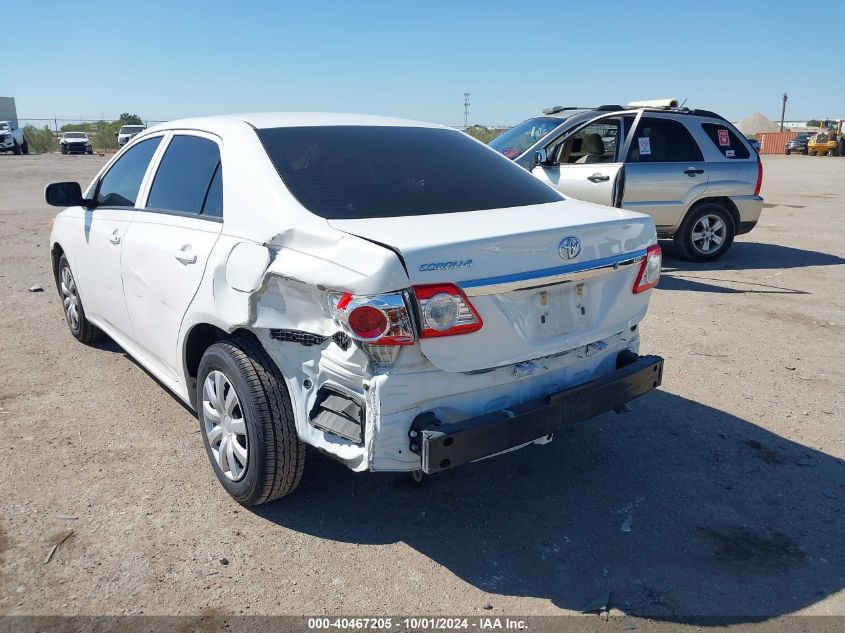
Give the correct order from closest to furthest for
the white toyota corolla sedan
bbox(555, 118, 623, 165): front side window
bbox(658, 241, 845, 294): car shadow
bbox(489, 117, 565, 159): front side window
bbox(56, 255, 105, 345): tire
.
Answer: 1. the white toyota corolla sedan
2. bbox(56, 255, 105, 345): tire
3. bbox(658, 241, 845, 294): car shadow
4. bbox(555, 118, 623, 165): front side window
5. bbox(489, 117, 565, 159): front side window

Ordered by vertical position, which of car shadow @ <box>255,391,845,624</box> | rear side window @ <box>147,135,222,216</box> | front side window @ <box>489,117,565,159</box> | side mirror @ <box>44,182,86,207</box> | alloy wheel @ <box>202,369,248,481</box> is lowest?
car shadow @ <box>255,391,845,624</box>

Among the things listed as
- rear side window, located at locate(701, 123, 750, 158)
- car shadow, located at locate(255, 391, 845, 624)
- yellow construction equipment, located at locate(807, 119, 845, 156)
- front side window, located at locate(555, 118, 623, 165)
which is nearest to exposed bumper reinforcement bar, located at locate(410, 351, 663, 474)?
car shadow, located at locate(255, 391, 845, 624)

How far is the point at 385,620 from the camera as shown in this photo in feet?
8.82

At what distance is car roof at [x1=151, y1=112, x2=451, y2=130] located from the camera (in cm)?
373

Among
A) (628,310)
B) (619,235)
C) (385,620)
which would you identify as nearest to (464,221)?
(619,235)

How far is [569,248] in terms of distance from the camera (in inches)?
119

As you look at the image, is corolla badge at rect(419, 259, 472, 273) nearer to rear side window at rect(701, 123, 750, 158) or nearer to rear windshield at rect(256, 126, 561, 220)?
rear windshield at rect(256, 126, 561, 220)

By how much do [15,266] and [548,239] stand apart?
26.6ft

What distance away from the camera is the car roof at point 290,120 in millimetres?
3734

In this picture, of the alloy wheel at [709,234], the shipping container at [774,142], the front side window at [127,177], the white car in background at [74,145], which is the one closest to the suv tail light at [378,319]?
the front side window at [127,177]

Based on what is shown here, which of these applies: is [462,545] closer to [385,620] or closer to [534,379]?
[385,620]

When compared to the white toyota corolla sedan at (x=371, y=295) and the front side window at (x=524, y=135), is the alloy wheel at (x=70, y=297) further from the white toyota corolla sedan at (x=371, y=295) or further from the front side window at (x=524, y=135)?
the front side window at (x=524, y=135)

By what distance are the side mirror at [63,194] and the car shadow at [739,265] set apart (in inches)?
233

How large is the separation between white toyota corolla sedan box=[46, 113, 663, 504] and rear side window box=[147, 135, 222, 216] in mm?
13
